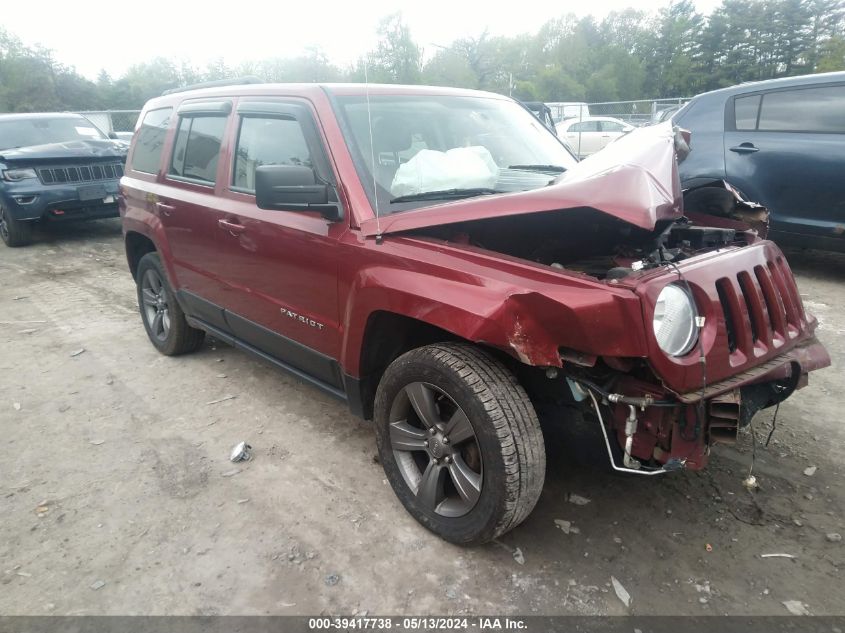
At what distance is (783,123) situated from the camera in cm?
545

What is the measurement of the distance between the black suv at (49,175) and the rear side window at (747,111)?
822cm

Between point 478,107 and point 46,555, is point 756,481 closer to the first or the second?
point 478,107

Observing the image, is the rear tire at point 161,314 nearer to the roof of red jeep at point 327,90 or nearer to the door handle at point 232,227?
the door handle at point 232,227

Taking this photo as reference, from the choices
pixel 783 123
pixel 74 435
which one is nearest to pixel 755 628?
pixel 74 435

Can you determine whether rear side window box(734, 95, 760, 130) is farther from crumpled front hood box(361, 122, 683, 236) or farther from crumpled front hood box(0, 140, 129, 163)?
crumpled front hood box(0, 140, 129, 163)

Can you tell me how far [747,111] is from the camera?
223 inches

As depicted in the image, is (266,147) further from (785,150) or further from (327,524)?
(785,150)

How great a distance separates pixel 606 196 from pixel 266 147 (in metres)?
1.88

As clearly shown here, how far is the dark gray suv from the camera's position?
5117mm

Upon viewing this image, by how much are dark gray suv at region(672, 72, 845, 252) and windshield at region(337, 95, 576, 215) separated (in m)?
2.40

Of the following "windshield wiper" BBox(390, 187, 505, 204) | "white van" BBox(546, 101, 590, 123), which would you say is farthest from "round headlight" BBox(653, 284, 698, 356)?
"white van" BBox(546, 101, 590, 123)

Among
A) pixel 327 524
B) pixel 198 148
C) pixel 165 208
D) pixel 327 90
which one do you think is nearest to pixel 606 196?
pixel 327 90

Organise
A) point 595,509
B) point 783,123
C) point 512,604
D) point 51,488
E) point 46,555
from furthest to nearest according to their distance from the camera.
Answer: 1. point 783,123
2. point 51,488
3. point 595,509
4. point 46,555
5. point 512,604

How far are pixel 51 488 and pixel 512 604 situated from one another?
2.33 meters
